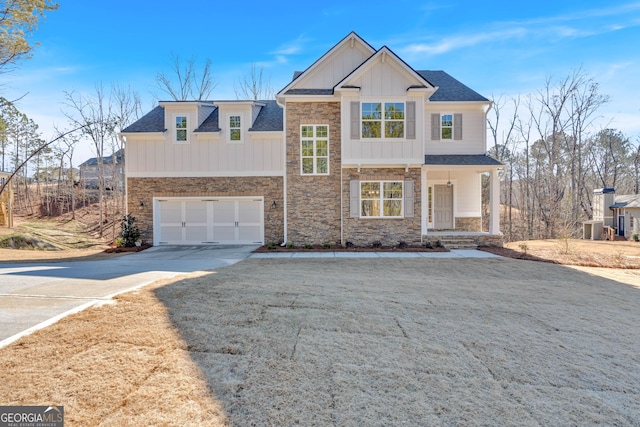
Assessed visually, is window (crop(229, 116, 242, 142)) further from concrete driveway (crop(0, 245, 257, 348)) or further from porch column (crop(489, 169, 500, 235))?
porch column (crop(489, 169, 500, 235))

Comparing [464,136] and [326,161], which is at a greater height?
[464,136]

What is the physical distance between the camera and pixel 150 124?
16281 millimetres

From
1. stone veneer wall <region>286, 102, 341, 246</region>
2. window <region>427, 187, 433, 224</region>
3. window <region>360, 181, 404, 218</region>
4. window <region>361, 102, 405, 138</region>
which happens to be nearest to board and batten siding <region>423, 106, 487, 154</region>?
window <region>427, 187, 433, 224</region>

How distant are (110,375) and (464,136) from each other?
16254 mm

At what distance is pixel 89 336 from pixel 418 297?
5137mm

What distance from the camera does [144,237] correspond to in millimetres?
15930

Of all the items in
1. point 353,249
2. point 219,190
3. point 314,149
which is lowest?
point 353,249

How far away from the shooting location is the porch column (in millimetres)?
14648

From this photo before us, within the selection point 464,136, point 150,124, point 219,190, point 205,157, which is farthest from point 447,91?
point 150,124

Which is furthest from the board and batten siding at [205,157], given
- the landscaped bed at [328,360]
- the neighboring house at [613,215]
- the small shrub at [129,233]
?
the neighboring house at [613,215]

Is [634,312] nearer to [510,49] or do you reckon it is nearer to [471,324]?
[471,324]

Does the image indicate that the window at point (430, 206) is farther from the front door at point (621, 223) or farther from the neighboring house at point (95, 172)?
the neighboring house at point (95, 172)

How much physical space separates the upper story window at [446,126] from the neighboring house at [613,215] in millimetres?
14011

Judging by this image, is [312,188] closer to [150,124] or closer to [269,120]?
[269,120]
